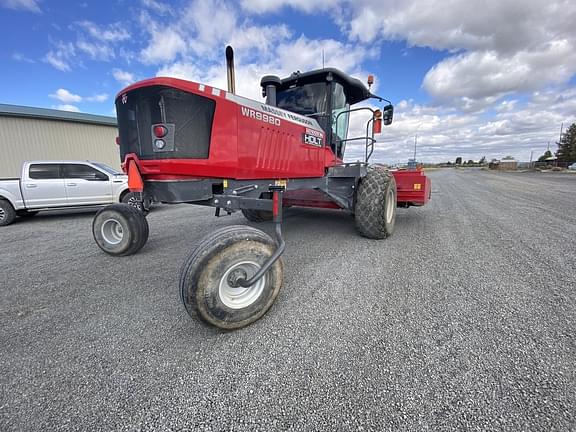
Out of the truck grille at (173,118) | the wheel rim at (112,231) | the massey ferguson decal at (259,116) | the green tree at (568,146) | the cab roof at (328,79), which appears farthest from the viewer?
the green tree at (568,146)

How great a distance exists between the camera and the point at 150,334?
1906mm

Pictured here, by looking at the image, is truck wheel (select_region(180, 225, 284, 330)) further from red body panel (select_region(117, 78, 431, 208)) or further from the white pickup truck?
the white pickup truck

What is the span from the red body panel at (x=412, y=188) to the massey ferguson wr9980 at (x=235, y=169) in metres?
0.86

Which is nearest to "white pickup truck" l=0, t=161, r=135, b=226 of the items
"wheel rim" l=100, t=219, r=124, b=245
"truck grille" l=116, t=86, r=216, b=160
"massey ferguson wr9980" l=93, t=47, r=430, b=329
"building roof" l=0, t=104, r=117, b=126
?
"wheel rim" l=100, t=219, r=124, b=245

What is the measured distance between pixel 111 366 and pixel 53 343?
61 centimetres

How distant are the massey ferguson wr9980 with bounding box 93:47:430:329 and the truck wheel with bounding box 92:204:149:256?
15 mm

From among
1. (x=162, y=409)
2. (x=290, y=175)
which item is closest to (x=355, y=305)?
(x=162, y=409)

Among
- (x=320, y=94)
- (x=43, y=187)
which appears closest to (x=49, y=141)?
(x=43, y=187)

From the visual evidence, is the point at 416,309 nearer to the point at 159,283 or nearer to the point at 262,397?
the point at 262,397

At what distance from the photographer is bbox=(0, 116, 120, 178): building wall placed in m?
12.3

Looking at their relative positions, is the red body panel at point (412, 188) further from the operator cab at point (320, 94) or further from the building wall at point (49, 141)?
the building wall at point (49, 141)

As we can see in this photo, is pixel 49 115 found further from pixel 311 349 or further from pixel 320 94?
pixel 311 349

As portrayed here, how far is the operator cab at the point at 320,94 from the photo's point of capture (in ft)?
12.6

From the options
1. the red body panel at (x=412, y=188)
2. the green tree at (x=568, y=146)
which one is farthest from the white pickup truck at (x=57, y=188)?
the green tree at (x=568, y=146)
